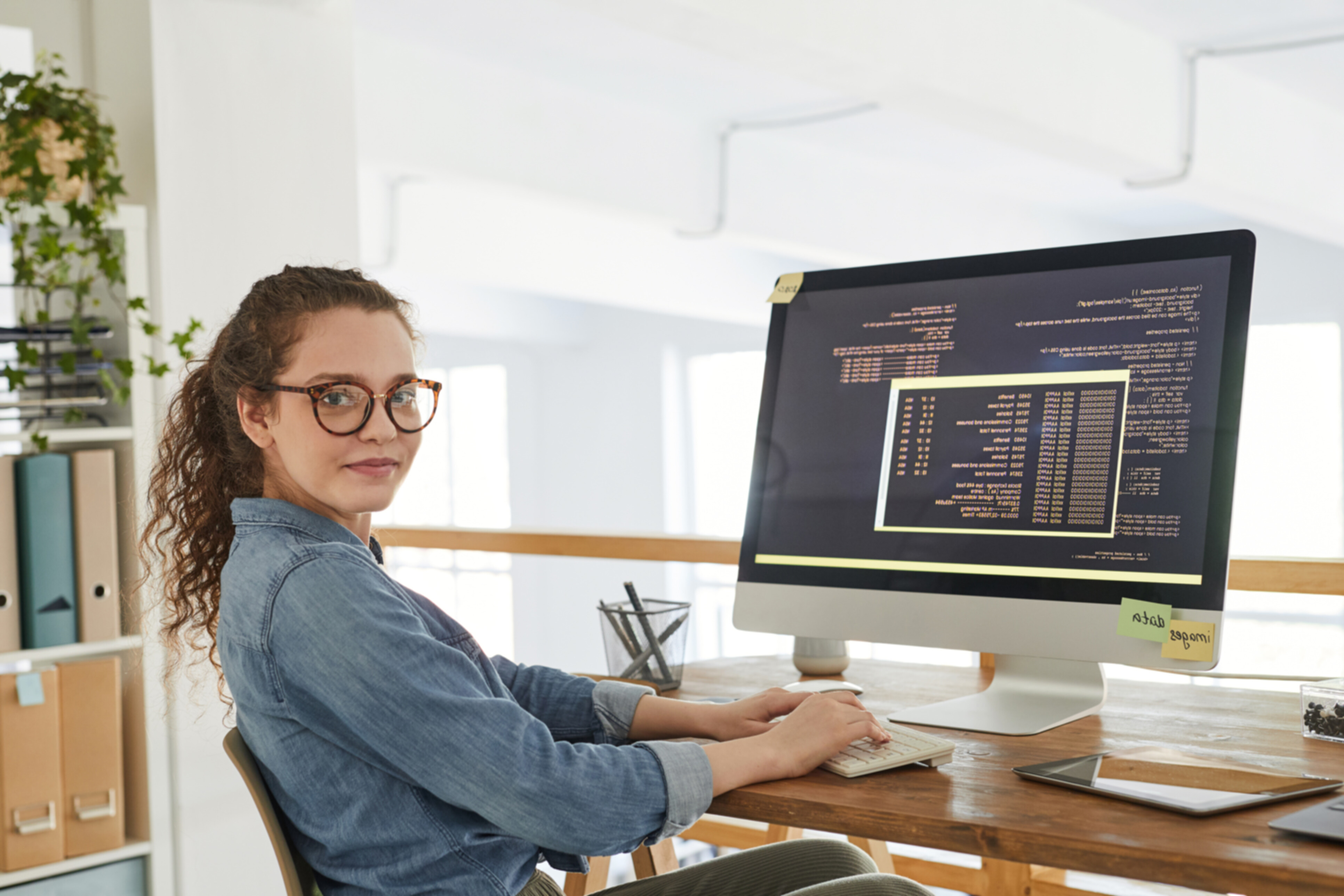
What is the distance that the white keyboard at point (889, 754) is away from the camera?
1.08m

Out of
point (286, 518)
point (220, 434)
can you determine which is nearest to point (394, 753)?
point (286, 518)

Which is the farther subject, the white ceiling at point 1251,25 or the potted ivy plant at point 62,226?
the white ceiling at point 1251,25

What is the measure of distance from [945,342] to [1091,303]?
17 centimetres

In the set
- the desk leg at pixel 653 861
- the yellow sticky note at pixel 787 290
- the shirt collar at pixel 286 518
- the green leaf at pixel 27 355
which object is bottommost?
the desk leg at pixel 653 861

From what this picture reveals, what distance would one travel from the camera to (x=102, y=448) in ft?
7.63

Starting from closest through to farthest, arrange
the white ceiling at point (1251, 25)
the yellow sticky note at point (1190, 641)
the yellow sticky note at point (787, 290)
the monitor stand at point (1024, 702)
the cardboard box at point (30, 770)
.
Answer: the yellow sticky note at point (1190, 641) → the monitor stand at point (1024, 702) → the yellow sticky note at point (787, 290) → the cardboard box at point (30, 770) → the white ceiling at point (1251, 25)

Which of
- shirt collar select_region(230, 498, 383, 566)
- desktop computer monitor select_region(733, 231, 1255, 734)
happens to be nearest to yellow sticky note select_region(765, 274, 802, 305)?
desktop computer monitor select_region(733, 231, 1255, 734)

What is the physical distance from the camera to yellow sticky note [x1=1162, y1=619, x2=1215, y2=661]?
1155 mm

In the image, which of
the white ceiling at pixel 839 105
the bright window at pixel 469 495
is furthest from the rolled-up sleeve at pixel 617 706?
the bright window at pixel 469 495

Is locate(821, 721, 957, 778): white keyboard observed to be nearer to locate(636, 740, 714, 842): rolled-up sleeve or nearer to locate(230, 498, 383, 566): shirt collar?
locate(636, 740, 714, 842): rolled-up sleeve

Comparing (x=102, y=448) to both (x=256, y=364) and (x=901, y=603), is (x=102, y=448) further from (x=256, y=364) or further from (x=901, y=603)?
(x=901, y=603)

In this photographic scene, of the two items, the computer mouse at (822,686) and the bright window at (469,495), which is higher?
the computer mouse at (822,686)

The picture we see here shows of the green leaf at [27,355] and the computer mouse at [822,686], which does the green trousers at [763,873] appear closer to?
the computer mouse at [822,686]

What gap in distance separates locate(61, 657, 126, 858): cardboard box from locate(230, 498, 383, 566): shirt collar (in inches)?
50.0
